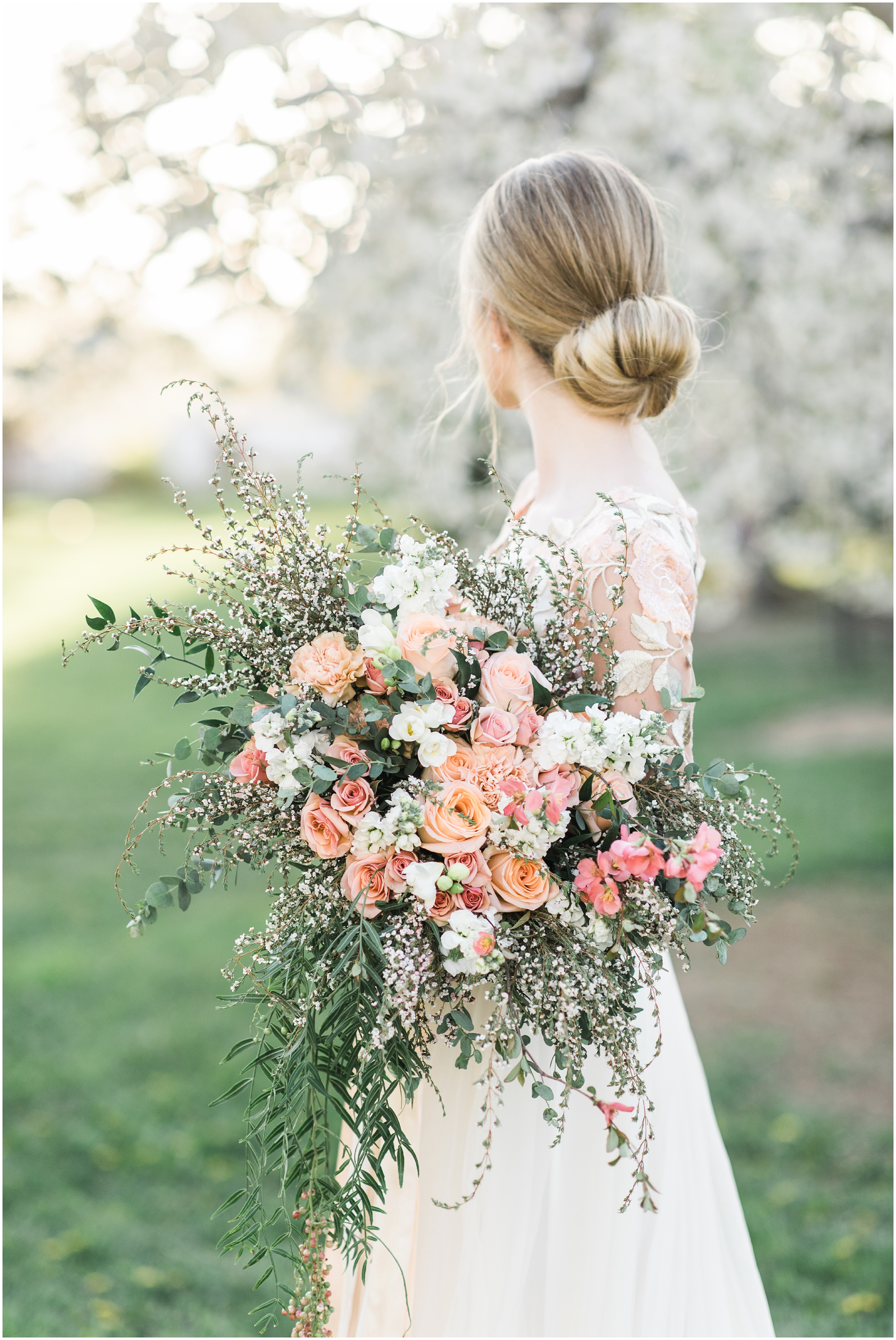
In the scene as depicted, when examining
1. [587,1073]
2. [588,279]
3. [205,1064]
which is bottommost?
[587,1073]

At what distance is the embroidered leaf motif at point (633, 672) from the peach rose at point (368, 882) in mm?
519

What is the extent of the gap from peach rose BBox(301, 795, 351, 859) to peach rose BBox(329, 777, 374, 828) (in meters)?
0.01

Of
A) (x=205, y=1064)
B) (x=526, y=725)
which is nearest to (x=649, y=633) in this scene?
(x=526, y=725)

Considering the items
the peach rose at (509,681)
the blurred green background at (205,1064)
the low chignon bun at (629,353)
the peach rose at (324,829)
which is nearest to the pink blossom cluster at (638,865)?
the peach rose at (509,681)

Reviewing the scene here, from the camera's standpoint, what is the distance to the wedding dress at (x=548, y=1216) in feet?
6.10

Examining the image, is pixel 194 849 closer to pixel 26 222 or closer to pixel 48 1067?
pixel 48 1067

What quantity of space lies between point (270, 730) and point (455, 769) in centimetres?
29

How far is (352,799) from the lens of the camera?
1.57 m

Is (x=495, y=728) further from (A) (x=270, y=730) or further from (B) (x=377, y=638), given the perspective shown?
(A) (x=270, y=730)

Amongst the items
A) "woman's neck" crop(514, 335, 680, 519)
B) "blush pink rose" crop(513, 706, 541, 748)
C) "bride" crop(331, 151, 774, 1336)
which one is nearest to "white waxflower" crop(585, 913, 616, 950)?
"blush pink rose" crop(513, 706, 541, 748)

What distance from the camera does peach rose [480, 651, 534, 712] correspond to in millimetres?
1624

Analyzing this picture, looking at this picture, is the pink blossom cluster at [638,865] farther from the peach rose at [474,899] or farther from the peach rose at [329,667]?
the peach rose at [329,667]

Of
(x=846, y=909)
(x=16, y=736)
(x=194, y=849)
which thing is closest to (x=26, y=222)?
(x=194, y=849)

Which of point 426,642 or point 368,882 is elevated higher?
point 426,642
